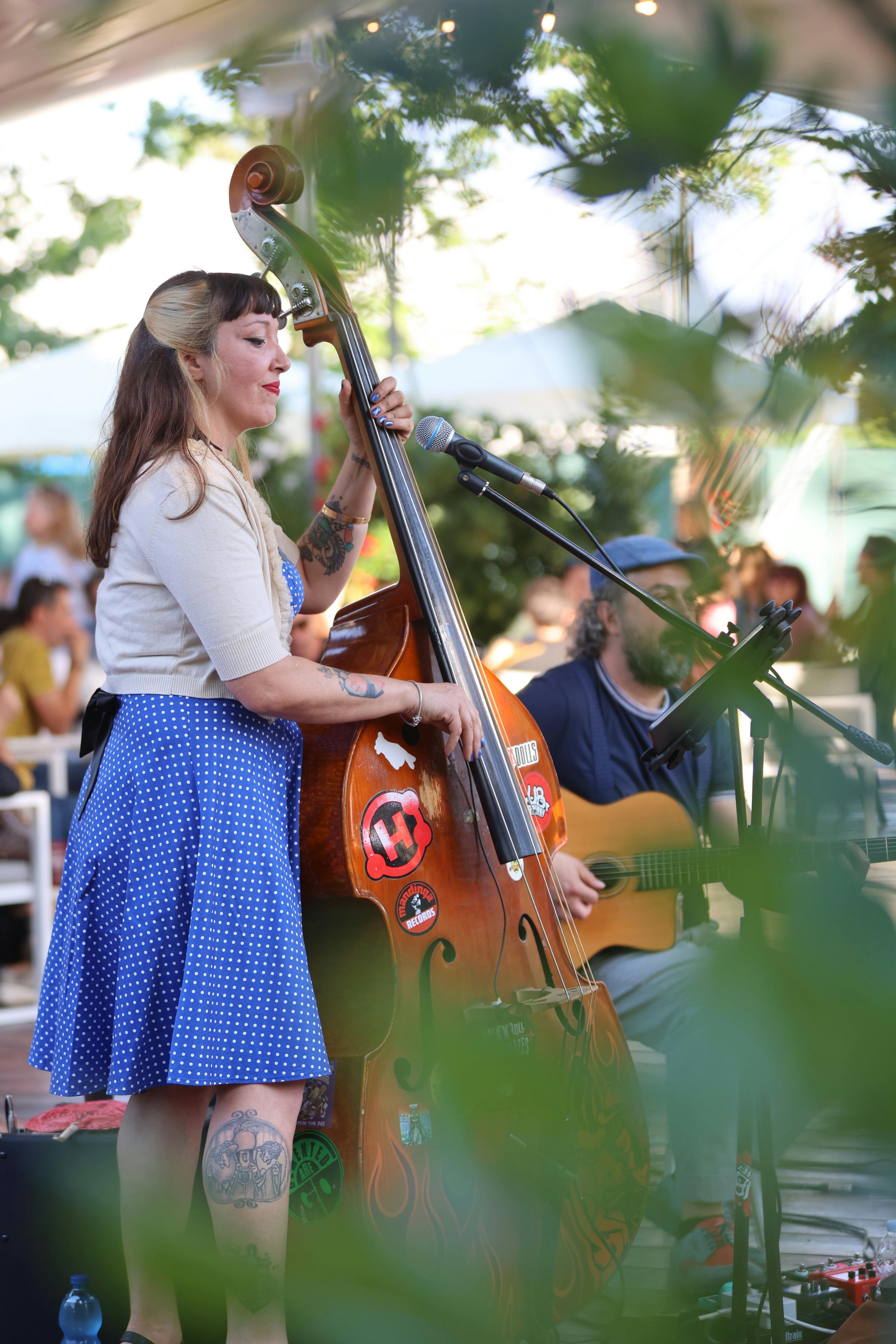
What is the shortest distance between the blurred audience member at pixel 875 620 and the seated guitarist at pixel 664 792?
0.05 metres

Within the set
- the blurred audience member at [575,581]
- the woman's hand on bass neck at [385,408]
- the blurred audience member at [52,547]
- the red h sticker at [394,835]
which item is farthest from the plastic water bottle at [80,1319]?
the blurred audience member at [52,547]

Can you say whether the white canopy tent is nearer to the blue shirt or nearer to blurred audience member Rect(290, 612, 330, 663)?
blurred audience member Rect(290, 612, 330, 663)

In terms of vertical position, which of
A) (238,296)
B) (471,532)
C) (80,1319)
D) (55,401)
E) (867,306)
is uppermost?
(55,401)

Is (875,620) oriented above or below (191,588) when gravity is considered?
below

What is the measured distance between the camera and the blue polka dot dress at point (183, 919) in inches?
54.1

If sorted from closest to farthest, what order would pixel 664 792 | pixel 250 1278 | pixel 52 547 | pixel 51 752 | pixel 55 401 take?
1. pixel 250 1278
2. pixel 664 792
3. pixel 51 752
4. pixel 52 547
5. pixel 55 401

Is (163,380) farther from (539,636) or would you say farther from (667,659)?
(539,636)

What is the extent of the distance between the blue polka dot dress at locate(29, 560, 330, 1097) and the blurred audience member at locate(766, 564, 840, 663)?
107cm

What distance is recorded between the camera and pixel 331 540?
1.85 meters

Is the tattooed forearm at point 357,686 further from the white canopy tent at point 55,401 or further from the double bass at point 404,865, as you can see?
the white canopy tent at point 55,401

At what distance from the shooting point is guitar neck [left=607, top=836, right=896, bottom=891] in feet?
1.24

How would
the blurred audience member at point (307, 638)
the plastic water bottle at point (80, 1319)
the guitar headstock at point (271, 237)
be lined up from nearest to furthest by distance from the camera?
the guitar headstock at point (271, 237) → the plastic water bottle at point (80, 1319) → the blurred audience member at point (307, 638)

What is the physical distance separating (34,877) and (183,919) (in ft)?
10.2

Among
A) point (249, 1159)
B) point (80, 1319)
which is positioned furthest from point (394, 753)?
point (80, 1319)
